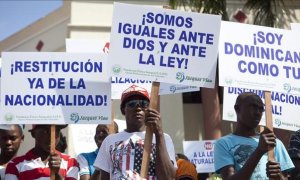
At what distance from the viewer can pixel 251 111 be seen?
3996 mm

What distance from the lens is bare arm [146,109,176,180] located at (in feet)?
12.1

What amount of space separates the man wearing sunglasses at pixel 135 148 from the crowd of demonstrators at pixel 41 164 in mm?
354

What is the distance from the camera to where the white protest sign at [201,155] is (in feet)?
32.0

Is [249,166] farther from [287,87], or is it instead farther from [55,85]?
[55,85]

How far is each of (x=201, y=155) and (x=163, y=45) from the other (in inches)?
234

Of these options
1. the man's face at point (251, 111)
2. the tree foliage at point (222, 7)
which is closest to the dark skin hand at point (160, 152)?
the man's face at point (251, 111)

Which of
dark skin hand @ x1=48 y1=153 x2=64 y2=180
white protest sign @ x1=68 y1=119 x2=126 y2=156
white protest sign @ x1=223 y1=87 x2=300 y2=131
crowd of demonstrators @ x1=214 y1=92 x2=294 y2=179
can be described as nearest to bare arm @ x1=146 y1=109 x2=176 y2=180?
crowd of demonstrators @ x1=214 y1=92 x2=294 y2=179

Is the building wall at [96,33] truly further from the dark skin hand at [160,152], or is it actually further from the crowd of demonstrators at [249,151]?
the dark skin hand at [160,152]

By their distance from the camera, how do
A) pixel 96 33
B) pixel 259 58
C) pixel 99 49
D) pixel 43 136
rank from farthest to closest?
pixel 96 33 → pixel 99 49 → pixel 259 58 → pixel 43 136

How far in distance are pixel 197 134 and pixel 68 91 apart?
998 centimetres

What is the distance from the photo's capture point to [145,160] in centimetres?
366

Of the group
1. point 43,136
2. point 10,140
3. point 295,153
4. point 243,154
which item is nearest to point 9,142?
point 10,140

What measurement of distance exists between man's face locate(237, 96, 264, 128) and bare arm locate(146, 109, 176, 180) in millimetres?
697

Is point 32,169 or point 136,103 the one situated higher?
point 136,103
